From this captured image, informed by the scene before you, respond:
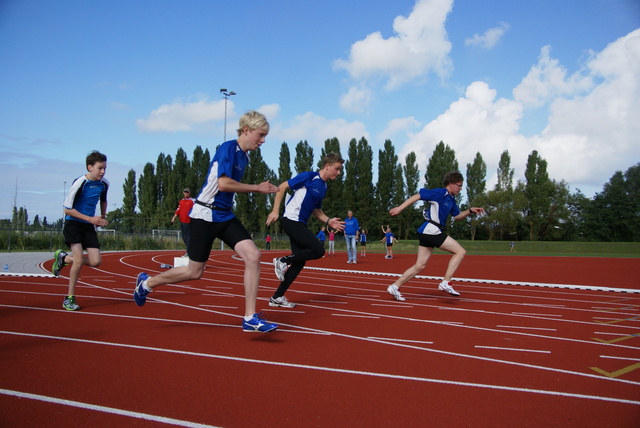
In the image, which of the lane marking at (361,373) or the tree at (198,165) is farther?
the tree at (198,165)

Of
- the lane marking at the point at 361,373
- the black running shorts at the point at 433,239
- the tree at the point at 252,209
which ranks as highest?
the tree at the point at 252,209

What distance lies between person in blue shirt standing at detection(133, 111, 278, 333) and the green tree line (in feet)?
155

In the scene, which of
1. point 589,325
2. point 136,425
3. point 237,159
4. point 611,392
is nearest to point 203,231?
point 237,159

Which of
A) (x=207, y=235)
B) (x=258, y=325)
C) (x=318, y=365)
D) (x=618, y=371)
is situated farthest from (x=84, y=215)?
(x=618, y=371)

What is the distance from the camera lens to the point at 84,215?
5621mm

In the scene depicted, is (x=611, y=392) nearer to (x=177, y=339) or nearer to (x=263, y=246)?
(x=177, y=339)

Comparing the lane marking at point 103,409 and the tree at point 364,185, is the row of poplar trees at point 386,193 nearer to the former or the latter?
the tree at point 364,185

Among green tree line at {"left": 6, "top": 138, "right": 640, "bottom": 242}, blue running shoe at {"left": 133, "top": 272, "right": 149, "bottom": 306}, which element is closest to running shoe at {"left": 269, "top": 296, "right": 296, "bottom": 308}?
blue running shoe at {"left": 133, "top": 272, "right": 149, "bottom": 306}

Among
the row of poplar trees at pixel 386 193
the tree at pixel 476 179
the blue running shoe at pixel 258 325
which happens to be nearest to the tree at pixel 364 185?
the row of poplar trees at pixel 386 193

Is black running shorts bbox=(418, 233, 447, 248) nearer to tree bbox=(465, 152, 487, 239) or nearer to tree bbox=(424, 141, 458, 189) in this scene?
tree bbox=(424, 141, 458, 189)

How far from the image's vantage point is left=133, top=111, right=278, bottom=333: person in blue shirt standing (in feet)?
13.6

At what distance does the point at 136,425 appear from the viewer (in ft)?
7.72

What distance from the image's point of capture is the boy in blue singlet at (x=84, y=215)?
5.62 m

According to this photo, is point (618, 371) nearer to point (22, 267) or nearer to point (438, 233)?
point (438, 233)
